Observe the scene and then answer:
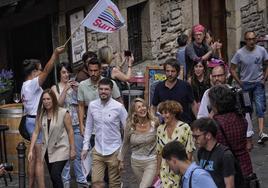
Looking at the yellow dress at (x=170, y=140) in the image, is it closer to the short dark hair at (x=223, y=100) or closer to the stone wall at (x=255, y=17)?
the short dark hair at (x=223, y=100)

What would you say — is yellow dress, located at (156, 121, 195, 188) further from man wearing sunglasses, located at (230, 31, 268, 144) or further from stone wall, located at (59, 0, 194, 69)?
stone wall, located at (59, 0, 194, 69)

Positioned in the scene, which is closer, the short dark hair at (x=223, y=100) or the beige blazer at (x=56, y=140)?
the short dark hair at (x=223, y=100)

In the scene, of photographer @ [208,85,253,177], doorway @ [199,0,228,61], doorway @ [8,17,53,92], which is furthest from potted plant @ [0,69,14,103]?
doorway @ [199,0,228,61]

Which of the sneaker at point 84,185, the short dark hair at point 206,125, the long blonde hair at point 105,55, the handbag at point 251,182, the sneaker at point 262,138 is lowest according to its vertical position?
the sneaker at point 84,185

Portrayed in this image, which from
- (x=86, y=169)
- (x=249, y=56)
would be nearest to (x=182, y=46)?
(x=249, y=56)

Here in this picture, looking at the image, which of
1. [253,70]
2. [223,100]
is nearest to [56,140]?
[223,100]

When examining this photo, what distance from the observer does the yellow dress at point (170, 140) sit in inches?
320

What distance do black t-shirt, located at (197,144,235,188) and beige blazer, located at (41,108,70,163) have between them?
267cm

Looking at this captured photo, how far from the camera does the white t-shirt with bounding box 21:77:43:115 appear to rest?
1009 cm

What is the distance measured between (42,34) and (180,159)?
7436 mm

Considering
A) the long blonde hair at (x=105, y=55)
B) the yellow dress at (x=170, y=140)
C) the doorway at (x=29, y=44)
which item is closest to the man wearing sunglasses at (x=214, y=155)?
the yellow dress at (x=170, y=140)

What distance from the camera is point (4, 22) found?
41.8ft

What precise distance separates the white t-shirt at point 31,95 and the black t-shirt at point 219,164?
339 cm

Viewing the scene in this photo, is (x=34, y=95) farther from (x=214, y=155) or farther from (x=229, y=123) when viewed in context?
(x=214, y=155)
